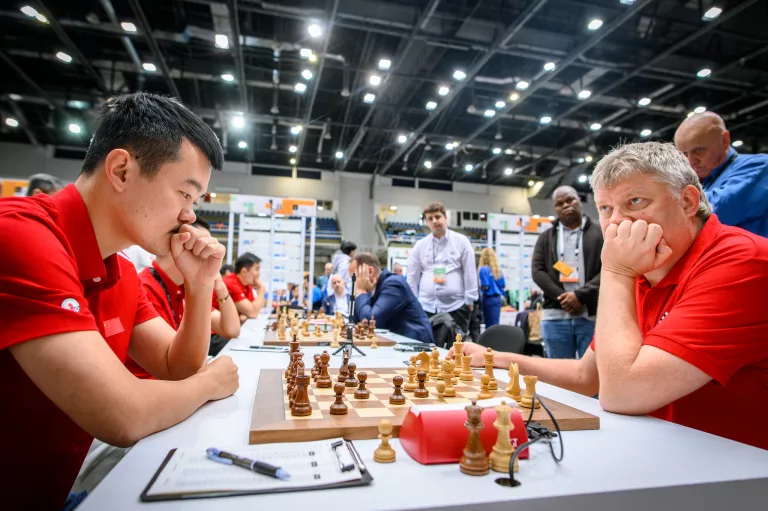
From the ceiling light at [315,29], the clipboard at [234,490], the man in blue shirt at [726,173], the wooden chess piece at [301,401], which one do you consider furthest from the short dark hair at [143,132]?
the ceiling light at [315,29]

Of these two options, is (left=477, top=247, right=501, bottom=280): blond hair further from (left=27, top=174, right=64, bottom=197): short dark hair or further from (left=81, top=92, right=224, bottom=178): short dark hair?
(left=81, top=92, right=224, bottom=178): short dark hair

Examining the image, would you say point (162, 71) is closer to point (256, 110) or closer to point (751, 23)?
point (256, 110)

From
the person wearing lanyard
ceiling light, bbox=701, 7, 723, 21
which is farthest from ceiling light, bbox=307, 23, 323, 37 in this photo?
ceiling light, bbox=701, 7, 723, 21

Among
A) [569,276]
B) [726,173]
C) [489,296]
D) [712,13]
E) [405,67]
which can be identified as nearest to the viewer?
[726,173]

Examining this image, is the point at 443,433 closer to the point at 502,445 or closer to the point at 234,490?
the point at 502,445

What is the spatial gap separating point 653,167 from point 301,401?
4.12 feet

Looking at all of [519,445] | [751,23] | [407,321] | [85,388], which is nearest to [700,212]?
[519,445]

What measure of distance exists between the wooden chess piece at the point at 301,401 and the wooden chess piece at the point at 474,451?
0.43 m

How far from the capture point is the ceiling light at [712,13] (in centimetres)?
741

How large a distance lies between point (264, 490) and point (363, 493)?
0.51 feet

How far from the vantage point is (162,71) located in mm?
10164

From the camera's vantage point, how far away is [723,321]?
1.14m

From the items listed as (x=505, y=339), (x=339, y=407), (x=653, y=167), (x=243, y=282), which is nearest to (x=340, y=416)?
(x=339, y=407)

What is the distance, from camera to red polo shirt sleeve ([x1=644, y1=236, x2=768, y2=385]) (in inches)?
44.0
